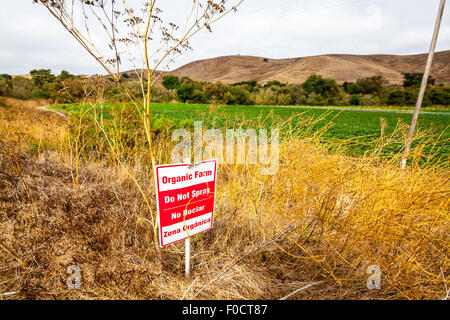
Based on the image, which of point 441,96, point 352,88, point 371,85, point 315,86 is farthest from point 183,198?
point 371,85

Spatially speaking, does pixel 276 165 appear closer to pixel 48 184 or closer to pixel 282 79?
pixel 48 184

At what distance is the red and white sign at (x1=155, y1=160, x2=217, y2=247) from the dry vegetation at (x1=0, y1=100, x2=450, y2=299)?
1.39 feet

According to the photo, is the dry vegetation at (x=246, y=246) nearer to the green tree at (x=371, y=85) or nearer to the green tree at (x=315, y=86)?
the green tree at (x=315, y=86)

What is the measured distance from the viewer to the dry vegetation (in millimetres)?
1590

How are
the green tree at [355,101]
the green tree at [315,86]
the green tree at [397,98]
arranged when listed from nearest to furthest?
1. the green tree at [397,98]
2. the green tree at [355,101]
3. the green tree at [315,86]

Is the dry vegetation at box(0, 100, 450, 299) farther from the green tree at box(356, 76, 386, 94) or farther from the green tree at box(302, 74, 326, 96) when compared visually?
the green tree at box(356, 76, 386, 94)

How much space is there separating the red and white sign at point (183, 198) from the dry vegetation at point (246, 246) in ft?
1.39

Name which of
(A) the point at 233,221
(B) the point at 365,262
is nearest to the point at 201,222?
(A) the point at 233,221

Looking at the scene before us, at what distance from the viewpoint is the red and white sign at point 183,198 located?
141 cm

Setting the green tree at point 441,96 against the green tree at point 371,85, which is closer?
the green tree at point 441,96

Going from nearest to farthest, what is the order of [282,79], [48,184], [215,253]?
[215,253], [48,184], [282,79]

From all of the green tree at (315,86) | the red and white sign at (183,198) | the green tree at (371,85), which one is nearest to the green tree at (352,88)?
the green tree at (371,85)
